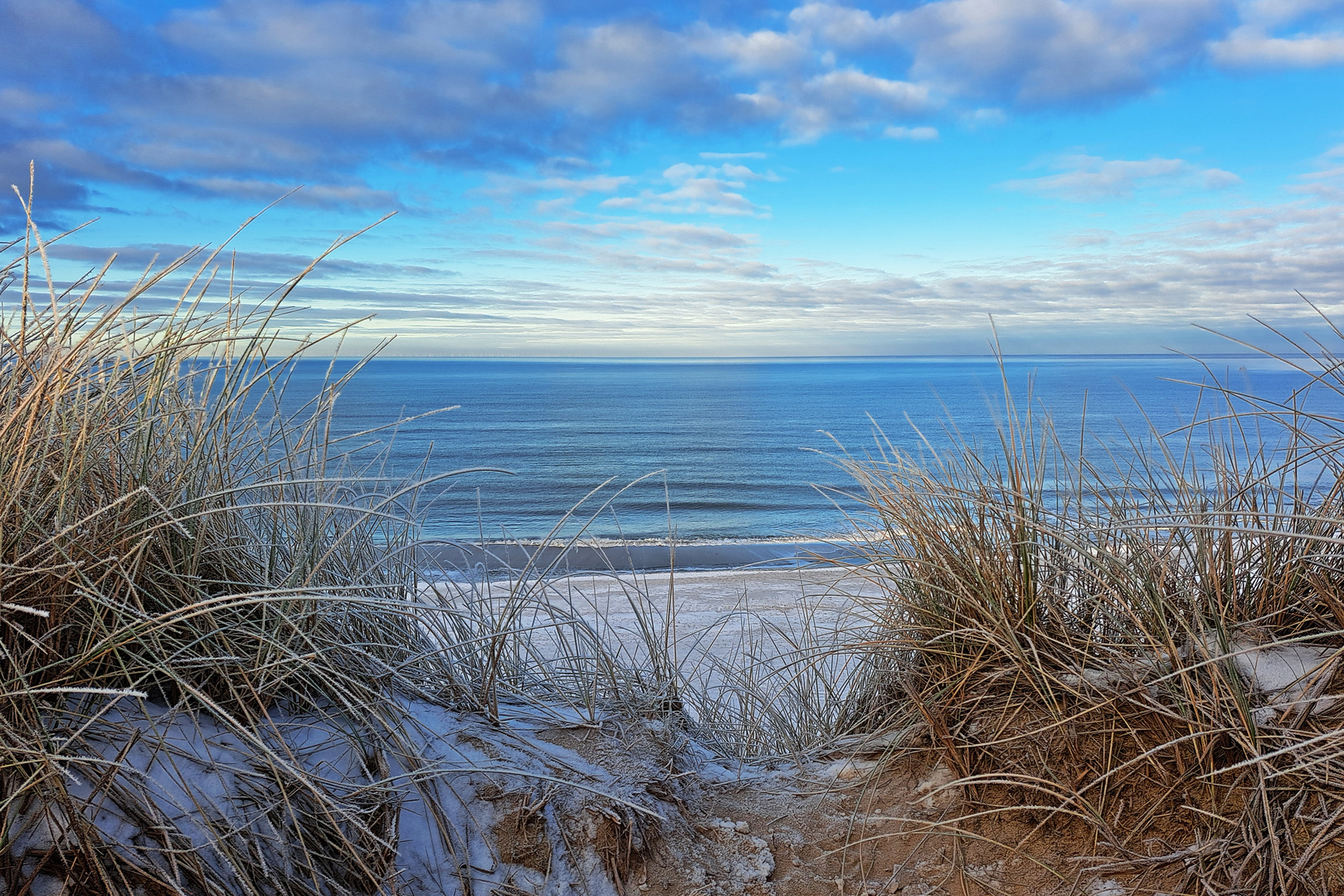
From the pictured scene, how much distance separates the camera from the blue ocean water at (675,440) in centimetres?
1591

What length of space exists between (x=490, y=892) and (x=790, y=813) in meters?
0.83

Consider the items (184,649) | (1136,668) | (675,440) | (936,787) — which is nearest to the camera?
(184,649)

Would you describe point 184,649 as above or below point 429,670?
above

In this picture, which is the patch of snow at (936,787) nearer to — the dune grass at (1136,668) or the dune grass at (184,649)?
the dune grass at (1136,668)

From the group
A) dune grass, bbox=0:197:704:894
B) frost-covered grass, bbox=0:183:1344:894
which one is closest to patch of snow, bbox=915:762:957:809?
frost-covered grass, bbox=0:183:1344:894

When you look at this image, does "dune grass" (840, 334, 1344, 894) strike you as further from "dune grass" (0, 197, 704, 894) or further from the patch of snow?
"dune grass" (0, 197, 704, 894)

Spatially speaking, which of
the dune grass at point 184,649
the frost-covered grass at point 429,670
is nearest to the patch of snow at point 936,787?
the frost-covered grass at point 429,670

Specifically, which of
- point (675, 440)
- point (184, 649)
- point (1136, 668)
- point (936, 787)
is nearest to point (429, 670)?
point (184, 649)

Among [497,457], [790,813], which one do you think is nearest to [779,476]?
[497,457]

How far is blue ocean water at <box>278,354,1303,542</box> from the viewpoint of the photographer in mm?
15914

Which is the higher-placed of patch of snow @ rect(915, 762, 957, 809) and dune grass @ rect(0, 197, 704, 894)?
dune grass @ rect(0, 197, 704, 894)

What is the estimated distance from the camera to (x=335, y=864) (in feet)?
5.29

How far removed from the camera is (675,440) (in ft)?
119

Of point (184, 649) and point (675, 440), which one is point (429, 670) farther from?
point (675, 440)
